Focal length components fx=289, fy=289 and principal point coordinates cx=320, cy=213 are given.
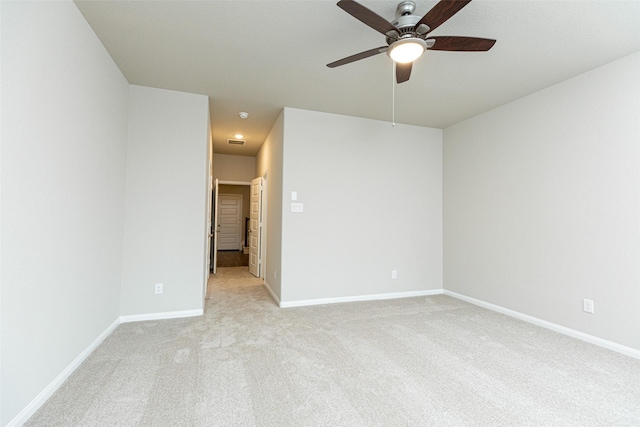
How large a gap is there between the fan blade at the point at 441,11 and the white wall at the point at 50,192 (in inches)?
89.1

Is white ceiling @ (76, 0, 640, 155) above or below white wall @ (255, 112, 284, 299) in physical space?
above

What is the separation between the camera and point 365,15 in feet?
5.71

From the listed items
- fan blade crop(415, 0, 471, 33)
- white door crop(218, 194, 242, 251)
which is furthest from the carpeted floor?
fan blade crop(415, 0, 471, 33)

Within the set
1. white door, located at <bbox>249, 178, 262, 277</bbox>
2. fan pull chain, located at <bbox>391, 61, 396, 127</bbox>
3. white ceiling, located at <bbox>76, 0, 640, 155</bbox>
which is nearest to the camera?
white ceiling, located at <bbox>76, 0, 640, 155</bbox>

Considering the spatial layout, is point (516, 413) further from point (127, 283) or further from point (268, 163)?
point (268, 163)

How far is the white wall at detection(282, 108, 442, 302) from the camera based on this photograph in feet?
13.0

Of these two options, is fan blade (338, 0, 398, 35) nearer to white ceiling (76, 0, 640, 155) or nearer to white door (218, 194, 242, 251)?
white ceiling (76, 0, 640, 155)

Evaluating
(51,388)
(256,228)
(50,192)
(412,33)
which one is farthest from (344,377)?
(256,228)

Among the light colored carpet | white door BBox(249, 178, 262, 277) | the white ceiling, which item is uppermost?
the white ceiling

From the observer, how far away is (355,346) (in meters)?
2.67

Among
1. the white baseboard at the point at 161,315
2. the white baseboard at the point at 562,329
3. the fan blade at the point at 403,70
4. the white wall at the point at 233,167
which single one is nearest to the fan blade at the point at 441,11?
the fan blade at the point at 403,70

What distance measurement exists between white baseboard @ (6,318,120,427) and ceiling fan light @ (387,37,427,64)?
3.14 meters

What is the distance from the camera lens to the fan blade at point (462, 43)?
76.9 inches

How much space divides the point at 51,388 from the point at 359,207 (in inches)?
141
